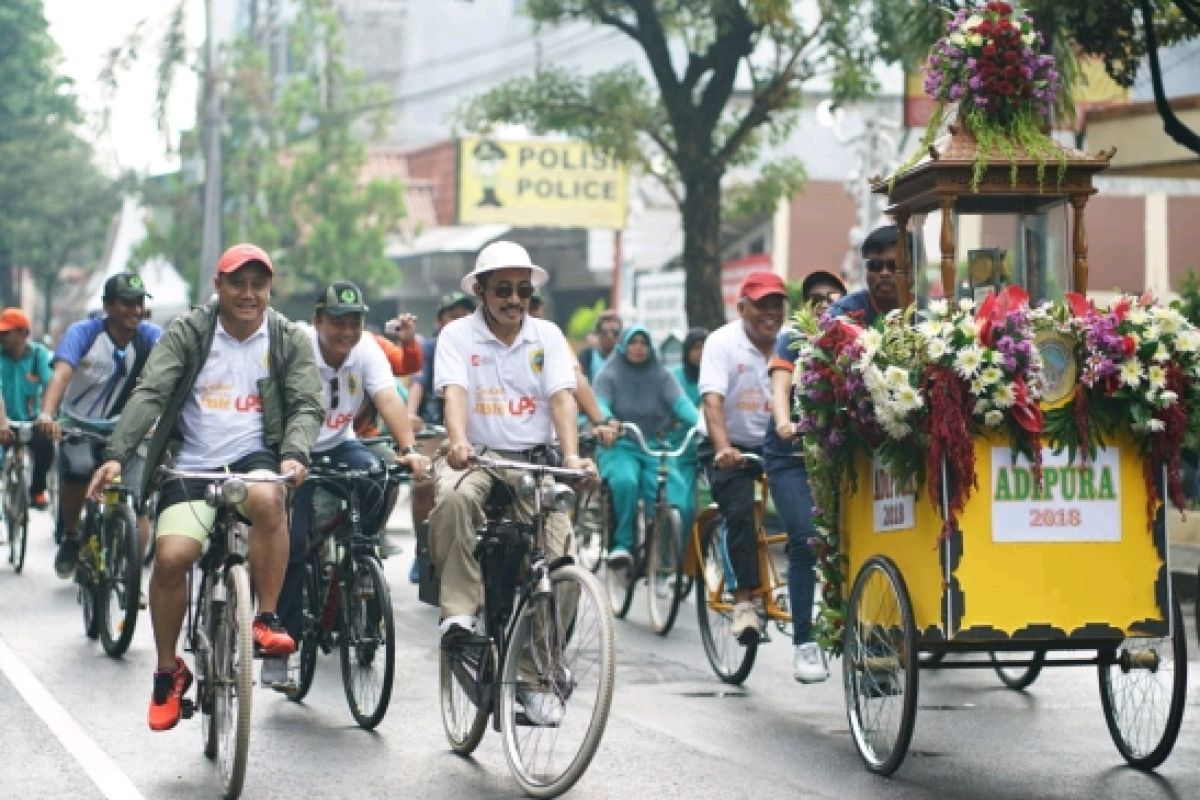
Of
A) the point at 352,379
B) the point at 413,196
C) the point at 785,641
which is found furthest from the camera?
the point at 413,196

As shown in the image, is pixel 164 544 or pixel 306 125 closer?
pixel 164 544

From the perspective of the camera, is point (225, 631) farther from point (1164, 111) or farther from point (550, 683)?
point (1164, 111)

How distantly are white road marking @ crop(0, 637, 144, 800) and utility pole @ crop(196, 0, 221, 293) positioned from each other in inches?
1030

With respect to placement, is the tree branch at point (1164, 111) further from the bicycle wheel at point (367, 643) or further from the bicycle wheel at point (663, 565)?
the bicycle wheel at point (367, 643)

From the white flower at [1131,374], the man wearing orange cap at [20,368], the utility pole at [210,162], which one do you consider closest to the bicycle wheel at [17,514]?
the man wearing orange cap at [20,368]

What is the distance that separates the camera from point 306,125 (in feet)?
197

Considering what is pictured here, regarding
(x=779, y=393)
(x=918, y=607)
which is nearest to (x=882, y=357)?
(x=918, y=607)

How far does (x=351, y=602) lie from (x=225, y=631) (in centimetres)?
174

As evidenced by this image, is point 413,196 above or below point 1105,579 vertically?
above

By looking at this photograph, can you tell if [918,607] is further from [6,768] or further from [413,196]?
[413,196]

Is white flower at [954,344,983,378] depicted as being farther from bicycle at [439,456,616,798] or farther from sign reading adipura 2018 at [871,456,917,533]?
bicycle at [439,456,616,798]

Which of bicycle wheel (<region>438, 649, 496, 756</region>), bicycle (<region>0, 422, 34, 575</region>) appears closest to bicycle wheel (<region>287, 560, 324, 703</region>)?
bicycle wheel (<region>438, 649, 496, 756</region>)

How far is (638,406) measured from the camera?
15.9 meters

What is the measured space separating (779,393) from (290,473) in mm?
2833
